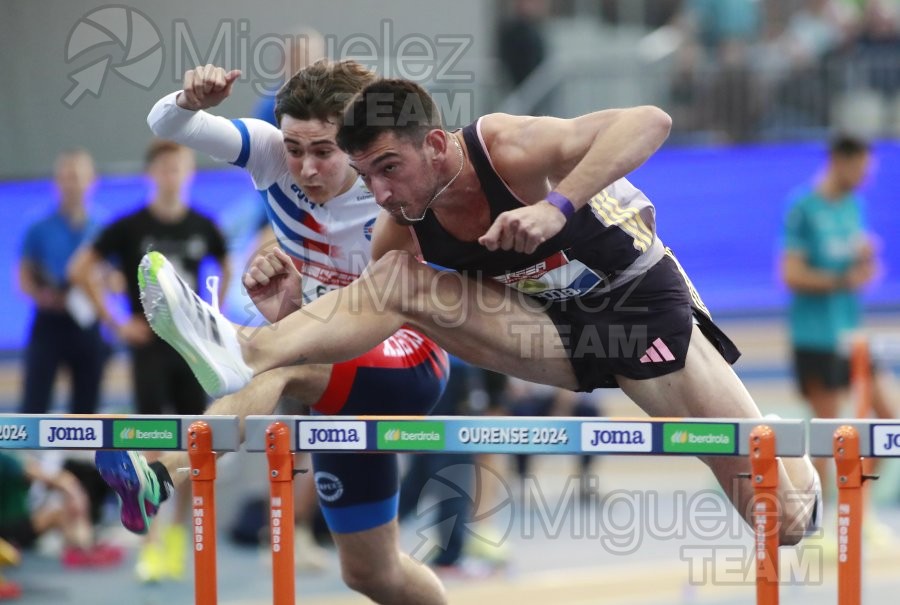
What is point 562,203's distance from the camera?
3482mm

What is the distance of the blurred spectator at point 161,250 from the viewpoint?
6.75 m

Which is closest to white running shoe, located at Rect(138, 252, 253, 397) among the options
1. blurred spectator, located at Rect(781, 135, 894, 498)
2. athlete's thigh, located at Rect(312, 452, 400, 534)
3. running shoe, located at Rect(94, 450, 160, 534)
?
running shoe, located at Rect(94, 450, 160, 534)

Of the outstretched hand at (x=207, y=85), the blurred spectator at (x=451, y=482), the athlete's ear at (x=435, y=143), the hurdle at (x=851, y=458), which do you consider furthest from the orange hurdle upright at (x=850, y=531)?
the blurred spectator at (x=451, y=482)

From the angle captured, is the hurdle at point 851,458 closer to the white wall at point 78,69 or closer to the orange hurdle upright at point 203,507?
the orange hurdle upright at point 203,507

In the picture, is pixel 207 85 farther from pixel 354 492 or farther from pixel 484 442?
pixel 354 492

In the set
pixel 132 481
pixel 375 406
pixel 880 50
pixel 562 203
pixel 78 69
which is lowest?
pixel 132 481

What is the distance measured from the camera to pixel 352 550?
4.48 metres

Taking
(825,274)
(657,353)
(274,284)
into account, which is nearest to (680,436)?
(657,353)

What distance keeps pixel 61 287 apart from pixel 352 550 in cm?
321

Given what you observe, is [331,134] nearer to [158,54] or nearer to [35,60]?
Result: [158,54]

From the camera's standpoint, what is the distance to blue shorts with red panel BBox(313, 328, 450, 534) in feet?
14.1

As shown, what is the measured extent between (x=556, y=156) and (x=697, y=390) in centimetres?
83

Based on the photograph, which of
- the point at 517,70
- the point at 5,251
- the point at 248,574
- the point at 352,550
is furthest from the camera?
the point at 517,70

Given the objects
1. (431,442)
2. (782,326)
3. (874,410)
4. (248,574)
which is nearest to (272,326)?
(431,442)
